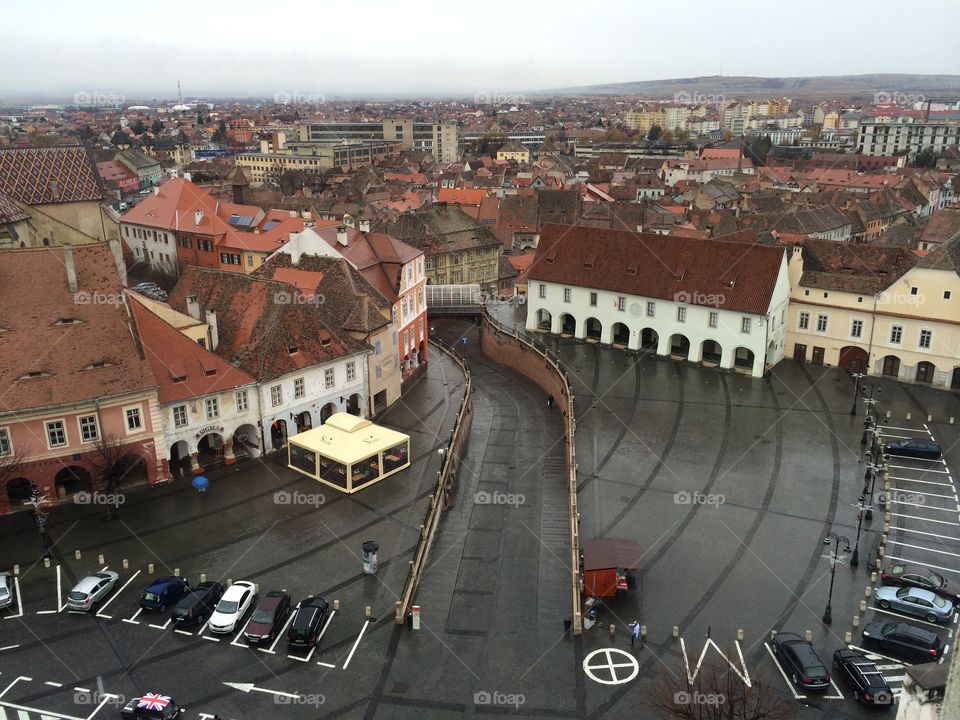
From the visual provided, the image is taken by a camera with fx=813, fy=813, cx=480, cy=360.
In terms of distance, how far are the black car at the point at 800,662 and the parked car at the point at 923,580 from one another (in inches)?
244

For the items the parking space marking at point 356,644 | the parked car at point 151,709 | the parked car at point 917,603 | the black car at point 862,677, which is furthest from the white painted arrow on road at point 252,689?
the parked car at point 917,603

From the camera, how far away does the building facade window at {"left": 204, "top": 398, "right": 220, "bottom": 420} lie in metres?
42.2

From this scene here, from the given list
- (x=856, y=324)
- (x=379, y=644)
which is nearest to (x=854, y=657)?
(x=379, y=644)

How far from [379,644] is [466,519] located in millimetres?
10610

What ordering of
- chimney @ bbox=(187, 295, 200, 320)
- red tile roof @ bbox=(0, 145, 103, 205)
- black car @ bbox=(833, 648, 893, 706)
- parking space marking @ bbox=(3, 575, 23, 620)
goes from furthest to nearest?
red tile roof @ bbox=(0, 145, 103, 205)
chimney @ bbox=(187, 295, 200, 320)
parking space marking @ bbox=(3, 575, 23, 620)
black car @ bbox=(833, 648, 893, 706)

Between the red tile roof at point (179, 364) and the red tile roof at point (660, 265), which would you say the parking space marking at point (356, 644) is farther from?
the red tile roof at point (660, 265)

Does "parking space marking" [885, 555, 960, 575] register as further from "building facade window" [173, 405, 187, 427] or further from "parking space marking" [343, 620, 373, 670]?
"building facade window" [173, 405, 187, 427]

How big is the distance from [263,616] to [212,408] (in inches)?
625

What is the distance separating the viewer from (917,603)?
3034cm

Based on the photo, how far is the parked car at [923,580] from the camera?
31.3 m

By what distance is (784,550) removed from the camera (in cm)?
3503

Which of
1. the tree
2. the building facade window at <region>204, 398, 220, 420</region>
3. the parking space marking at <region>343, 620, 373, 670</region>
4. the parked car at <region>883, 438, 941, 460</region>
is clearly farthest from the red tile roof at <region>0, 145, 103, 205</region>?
the parked car at <region>883, 438, 941, 460</region>

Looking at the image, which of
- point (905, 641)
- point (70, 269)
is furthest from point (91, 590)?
point (905, 641)

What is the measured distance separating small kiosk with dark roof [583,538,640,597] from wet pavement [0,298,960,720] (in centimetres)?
85
